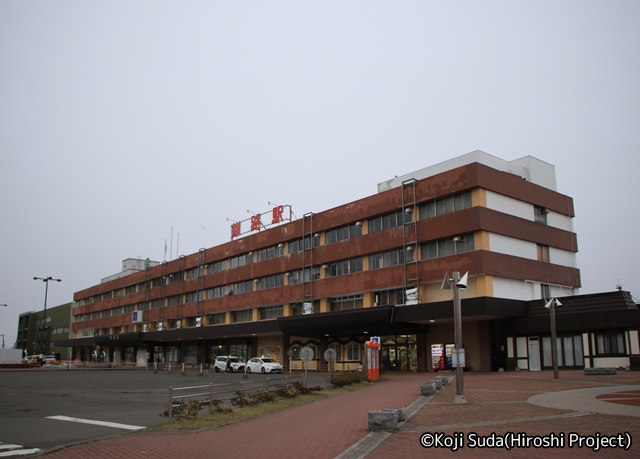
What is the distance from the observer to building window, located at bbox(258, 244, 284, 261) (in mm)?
57781

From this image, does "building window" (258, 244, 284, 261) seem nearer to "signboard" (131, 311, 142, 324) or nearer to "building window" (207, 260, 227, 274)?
"building window" (207, 260, 227, 274)

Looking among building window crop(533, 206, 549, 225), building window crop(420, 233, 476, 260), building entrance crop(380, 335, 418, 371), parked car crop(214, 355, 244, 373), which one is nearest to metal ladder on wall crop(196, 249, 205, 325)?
parked car crop(214, 355, 244, 373)

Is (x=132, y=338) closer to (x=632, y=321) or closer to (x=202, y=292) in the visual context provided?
(x=202, y=292)

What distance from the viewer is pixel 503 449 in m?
10.4

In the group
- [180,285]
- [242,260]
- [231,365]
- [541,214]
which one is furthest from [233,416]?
[180,285]

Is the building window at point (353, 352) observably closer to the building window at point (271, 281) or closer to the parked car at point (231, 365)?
the building window at point (271, 281)

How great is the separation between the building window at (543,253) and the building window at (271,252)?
24.7 metres

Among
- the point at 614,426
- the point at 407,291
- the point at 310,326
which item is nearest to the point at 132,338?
the point at 310,326

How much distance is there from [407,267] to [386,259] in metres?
2.97

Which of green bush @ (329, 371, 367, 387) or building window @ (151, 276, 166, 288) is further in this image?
building window @ (151, 276, 166, 288)

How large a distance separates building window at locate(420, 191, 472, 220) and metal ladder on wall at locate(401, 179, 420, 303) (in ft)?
2.44

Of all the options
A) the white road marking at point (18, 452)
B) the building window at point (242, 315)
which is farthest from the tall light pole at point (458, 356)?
the building window at point (242, 315)

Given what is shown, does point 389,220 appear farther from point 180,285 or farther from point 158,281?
point 158,281

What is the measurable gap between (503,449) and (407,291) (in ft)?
105
